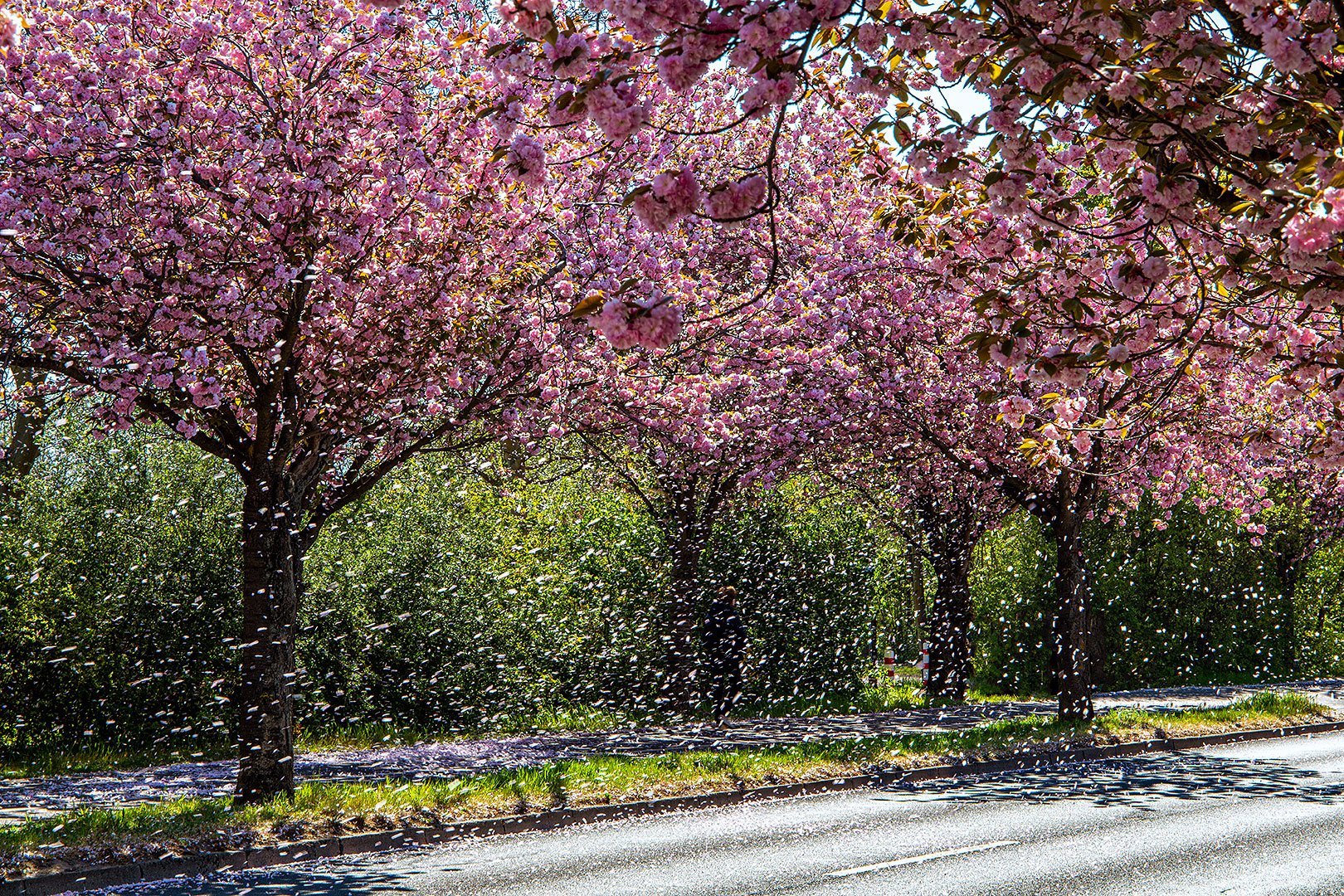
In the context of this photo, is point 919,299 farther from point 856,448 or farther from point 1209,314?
point 1209,314

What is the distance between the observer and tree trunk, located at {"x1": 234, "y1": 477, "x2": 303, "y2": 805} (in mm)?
10227

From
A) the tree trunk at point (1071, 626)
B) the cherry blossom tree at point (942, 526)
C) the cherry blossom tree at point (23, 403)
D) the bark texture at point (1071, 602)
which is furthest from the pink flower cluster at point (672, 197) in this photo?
the cherry blossom tree at point (942, 526)

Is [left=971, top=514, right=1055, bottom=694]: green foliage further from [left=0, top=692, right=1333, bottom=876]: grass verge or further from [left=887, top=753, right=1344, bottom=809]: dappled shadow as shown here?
[left=887, top=753, right=1344, bottom=809]: dappled shadow

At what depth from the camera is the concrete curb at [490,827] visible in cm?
813

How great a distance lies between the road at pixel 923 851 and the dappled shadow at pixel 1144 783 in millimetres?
59

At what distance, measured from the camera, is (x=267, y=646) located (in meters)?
10.4

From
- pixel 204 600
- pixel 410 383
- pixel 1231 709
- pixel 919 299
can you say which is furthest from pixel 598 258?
pixel 1231 709

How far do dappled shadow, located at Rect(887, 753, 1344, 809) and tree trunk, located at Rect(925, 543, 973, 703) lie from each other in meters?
6.63

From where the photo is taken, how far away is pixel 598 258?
1202cm

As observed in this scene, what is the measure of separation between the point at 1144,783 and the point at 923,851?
15.9ft

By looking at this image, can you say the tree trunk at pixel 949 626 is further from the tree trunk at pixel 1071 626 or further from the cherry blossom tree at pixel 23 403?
the cherry blossom tree at pixel 23 403

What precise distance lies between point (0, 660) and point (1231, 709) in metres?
16.8

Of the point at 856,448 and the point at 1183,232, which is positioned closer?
the point at 1183,232

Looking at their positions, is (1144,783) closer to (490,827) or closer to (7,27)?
(490,827)
